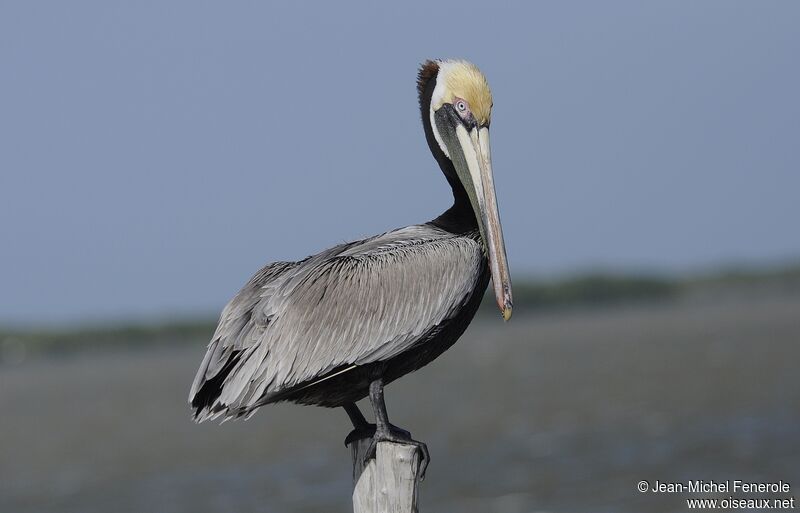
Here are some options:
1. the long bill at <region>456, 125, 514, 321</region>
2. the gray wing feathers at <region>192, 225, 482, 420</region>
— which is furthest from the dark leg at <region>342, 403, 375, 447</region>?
the long bill at <region>456, 125, 514, 321</region>

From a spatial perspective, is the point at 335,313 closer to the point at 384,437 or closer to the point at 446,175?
the point at 384,437

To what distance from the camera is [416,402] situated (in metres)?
23.7

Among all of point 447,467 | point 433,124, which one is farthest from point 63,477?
point 433,124

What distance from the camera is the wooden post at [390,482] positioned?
5.20 metres

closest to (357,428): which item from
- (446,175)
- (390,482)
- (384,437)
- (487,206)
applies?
(384,437)

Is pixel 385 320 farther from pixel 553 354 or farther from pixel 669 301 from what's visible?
pixel 669 301

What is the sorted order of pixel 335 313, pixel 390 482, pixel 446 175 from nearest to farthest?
pixel 390 482 → pixel 335 313 → pixel 446 175

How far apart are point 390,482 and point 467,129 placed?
5.80ft

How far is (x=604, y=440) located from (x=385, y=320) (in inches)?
478

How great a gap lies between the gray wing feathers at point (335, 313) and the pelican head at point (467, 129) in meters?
0.14

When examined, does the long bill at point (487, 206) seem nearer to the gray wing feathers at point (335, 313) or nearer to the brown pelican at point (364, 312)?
the brown pelican at point (364, 312)

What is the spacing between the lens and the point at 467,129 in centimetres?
596

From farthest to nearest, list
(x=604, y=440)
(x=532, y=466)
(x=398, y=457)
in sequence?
(x=604, y=440), (x=532, y=466), (x=398, y=457)

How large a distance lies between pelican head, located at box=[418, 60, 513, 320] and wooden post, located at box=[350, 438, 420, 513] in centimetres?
92
